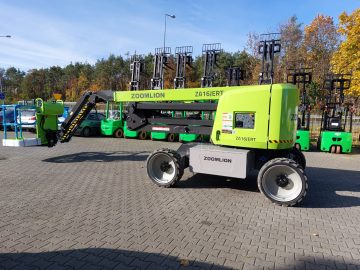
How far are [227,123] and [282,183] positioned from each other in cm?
183

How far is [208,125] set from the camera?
8.03 metres

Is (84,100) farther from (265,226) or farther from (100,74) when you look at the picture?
(100,74)

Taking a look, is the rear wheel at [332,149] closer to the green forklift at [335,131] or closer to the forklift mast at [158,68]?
the green forklift at [335,131]

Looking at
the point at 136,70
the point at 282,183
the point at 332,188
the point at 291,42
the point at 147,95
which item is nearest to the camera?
the point at 282,183

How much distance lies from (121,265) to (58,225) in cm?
175

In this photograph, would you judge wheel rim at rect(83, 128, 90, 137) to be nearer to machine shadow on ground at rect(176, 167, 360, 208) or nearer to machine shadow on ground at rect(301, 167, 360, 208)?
machine shadow on ground at rect(176, 167, 360, 208)

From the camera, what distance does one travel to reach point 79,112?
35.8ft

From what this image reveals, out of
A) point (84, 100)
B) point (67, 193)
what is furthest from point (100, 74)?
point (67, 193)

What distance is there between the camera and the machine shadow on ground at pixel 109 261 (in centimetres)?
386

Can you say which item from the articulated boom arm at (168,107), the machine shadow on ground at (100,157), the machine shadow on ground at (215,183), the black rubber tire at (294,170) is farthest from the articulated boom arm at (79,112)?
the black rubber tire at (294,170)

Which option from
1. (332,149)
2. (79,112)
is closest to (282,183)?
(79,112)

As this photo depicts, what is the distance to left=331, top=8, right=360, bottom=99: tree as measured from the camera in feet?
53.9

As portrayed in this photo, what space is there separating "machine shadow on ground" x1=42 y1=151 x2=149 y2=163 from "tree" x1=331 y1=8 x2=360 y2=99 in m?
12.4

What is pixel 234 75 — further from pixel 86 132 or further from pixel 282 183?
pixel 282 183
